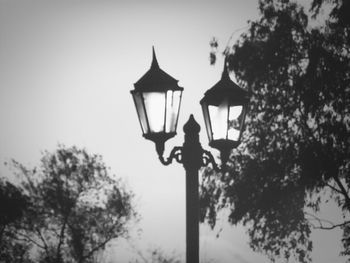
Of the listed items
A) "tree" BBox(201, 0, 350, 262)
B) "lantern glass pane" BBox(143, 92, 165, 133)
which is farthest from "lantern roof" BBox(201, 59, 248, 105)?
"tree" BBox(201, 0, 350, 262)

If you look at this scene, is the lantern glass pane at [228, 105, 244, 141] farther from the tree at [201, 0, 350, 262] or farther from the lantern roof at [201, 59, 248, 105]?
the tree at [201, 0, 350, 262]

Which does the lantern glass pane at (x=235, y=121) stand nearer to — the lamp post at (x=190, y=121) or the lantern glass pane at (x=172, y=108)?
the lamp post at (x=190, y=121)

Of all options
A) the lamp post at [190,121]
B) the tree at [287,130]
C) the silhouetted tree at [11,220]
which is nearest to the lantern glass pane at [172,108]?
the lamp post at [190,121]

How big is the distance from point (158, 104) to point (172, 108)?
0.16 metres

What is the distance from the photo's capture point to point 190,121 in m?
5.95

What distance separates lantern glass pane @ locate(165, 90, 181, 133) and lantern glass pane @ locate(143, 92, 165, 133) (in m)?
0.05

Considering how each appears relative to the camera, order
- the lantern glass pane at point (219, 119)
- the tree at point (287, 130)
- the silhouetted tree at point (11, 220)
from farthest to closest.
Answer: the silhouetted tree at point (11, 220) → the tree at point (287, 130) → the lantern glass pane at point (219, 119)

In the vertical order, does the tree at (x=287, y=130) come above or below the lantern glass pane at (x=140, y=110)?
above

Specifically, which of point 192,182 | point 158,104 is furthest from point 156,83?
point 192,182

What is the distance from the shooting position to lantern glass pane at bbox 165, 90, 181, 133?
5.29m

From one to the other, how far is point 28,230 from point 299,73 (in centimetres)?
2972

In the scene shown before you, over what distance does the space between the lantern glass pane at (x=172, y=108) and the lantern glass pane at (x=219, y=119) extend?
455mm

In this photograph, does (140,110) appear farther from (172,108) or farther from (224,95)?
(224,95)

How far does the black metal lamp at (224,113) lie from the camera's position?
5570mm
